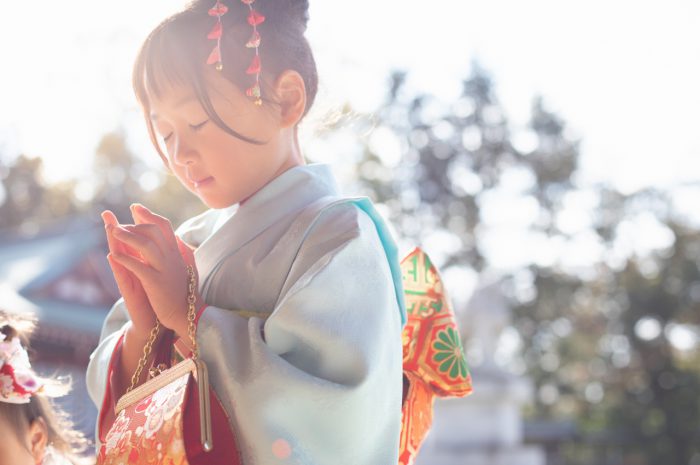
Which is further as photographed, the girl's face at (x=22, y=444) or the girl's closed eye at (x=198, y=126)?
the girl's face at (x=22, y=444)

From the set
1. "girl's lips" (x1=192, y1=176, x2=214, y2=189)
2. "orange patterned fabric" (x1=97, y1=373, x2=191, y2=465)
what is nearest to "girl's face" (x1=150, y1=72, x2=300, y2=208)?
"girl's lips" (x1=192, y1=176, x2=214, y2=189)

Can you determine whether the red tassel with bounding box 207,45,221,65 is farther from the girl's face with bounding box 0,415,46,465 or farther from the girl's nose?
the girl's face with bounding box 0,415,46,465

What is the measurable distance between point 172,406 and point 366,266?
1.06 feet

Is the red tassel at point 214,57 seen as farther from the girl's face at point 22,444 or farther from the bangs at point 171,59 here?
A: the girl's face at point 22,444

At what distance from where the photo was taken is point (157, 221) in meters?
1.18

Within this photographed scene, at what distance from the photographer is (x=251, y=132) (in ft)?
4.24

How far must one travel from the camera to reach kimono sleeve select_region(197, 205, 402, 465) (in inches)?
40.9

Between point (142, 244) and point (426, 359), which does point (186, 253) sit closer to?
point (142, 244)

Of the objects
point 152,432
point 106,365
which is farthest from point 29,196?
point 152,432

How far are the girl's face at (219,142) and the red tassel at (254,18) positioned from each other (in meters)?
0.10

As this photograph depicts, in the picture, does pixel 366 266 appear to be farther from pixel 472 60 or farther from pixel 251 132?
pixel 472 60

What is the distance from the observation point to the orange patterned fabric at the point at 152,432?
3.36 ft

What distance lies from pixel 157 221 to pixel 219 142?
168 mm

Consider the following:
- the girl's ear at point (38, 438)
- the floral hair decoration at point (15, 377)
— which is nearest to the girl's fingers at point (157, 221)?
the floral hair decoration at point (15, 377)
